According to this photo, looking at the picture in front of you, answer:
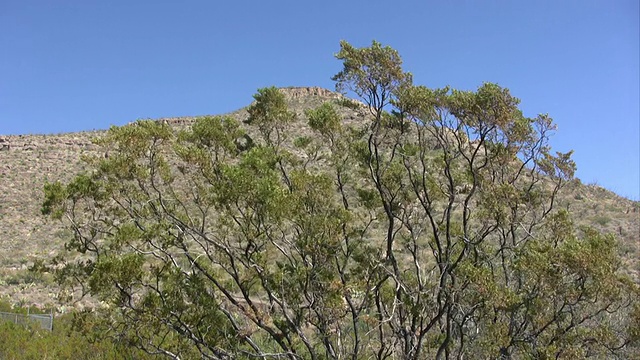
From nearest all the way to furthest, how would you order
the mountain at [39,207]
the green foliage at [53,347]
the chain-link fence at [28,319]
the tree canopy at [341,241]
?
1. the tree canopy at [341,241]
2. the green foliage at [53,347]
3. the chain-link fence at [28,319]
4. the mountain at [39,207]

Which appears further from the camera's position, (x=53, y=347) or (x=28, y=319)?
(x=28, y=319)

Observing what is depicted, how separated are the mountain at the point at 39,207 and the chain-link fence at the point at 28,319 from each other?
8.31 feet

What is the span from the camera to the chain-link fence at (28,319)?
14.1 meters

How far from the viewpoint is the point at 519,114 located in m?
8.29

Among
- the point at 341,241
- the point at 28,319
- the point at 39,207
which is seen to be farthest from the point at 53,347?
the point at 39,207

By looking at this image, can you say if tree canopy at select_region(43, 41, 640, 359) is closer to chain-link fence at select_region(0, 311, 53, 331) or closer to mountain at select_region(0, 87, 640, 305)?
mountain at select_region(0, 87, 640, 305)

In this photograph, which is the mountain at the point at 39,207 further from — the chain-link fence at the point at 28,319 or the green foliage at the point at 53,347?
the chain-link fence at the point at 28,319

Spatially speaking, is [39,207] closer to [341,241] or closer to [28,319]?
[28,319]

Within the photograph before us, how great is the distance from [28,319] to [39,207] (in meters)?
20.7

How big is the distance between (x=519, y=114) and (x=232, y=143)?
4424 millimetres

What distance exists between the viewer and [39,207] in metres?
32.6

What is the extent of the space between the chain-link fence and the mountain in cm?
253

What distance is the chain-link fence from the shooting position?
14132 millimetres

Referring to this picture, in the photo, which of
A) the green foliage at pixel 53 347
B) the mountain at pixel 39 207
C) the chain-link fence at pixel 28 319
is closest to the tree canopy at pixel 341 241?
the mountain at pixel 39 207
